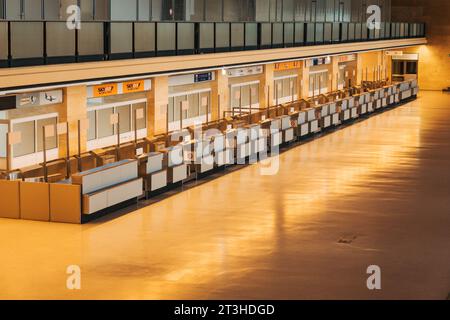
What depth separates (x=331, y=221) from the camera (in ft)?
60.2

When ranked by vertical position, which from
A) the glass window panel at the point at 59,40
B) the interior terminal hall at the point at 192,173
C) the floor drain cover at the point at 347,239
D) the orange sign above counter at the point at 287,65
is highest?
the glass window panel at the point at 59,40

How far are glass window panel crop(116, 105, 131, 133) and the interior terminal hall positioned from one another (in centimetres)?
9

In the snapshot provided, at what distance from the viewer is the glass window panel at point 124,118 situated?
26.4m

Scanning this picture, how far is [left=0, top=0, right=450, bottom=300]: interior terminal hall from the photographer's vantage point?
14383mm

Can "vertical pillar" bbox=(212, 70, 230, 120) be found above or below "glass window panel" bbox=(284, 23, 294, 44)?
below

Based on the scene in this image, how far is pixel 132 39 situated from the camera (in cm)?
2308

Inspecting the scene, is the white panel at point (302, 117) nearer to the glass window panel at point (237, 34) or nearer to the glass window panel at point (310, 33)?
the glass window panel at point (237, 34)

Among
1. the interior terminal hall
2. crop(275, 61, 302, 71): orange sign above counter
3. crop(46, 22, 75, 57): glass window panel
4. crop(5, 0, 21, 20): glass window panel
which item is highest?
crop(5, 0, 21, 20): glass window panel

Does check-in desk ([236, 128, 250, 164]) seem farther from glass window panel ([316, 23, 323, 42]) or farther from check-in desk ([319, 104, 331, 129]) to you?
glass window panel ([316, 23, 323, 42])

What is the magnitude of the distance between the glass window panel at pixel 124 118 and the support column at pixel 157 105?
610mm

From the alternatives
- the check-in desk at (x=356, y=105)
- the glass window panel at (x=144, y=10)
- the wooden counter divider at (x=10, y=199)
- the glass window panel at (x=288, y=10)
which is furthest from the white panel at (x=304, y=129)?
the wooden counter divider at (x=10, y=199)

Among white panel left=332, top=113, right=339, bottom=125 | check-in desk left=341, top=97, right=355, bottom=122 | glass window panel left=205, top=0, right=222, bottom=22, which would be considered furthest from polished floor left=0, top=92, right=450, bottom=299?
check-in desk left=341, top=97, right=355, bottom=122

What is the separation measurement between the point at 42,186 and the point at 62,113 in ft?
15.3

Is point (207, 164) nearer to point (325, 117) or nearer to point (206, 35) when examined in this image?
point (206, 35)
